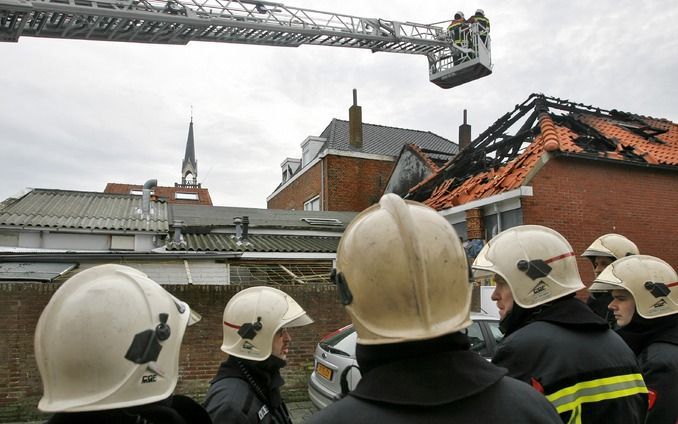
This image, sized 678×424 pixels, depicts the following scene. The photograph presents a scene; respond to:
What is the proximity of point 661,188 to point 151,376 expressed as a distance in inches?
487

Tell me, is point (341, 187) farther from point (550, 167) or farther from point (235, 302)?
point (235, 302)

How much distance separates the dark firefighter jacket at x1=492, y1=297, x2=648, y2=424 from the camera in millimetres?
1997

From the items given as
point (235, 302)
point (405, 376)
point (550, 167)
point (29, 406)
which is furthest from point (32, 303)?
point (550, 167)

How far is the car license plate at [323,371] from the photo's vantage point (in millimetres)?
6059

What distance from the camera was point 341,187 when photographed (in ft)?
73.6

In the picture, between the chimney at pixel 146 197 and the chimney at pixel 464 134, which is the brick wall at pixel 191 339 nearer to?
A: the chimney at pixel 146 197

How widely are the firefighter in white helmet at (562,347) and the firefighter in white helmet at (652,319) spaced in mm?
473

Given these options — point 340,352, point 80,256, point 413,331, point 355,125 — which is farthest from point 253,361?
point 355,125

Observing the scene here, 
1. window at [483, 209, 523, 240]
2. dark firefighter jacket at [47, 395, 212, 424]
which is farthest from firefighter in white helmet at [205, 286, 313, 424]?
window at [483, 209, 523, 240]

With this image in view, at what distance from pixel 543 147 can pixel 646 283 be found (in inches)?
322

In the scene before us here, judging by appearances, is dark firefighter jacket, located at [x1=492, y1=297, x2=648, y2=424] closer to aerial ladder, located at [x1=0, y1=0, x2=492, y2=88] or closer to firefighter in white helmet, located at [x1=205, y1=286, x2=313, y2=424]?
firefighter in white helmet, located at [x1=205, y1=286, x2=313, y2=424]

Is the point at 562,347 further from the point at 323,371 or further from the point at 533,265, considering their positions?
the point at 323,371

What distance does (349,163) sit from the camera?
74.8 feet

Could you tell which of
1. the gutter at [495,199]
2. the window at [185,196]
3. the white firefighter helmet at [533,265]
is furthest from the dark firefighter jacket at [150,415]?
the window at [185,196]
